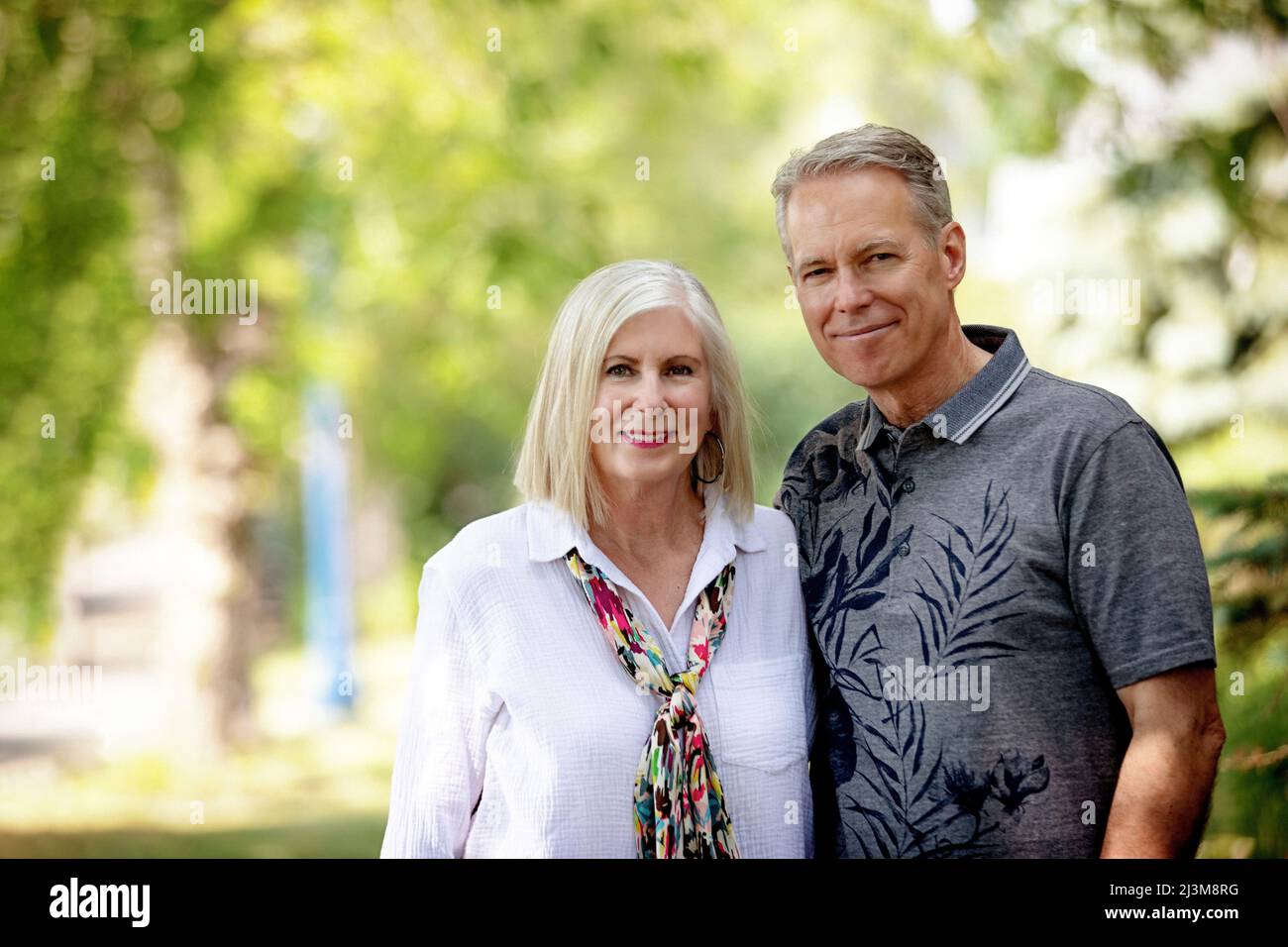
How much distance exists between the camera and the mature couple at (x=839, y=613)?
208cm

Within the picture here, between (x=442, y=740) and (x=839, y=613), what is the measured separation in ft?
2.43

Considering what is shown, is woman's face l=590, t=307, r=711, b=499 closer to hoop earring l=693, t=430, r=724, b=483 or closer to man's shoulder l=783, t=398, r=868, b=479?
hoop earring l=693, t=430, r=724, b=483

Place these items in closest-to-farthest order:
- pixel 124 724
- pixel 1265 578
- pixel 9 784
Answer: pixel 1265 578
pixel 9 784
pixel 124 724

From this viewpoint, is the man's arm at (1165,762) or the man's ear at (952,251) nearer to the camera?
the man's arm at (1165,762)

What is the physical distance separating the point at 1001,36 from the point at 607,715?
14.5 ft

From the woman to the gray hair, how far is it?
311 millimetres

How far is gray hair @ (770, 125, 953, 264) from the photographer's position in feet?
7.41

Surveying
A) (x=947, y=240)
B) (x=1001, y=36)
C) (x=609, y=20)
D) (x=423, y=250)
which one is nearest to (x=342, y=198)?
(x=423, y=250)

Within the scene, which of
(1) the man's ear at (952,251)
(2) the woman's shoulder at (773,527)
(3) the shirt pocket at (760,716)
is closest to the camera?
(3) the shirt pocket at (760,716)

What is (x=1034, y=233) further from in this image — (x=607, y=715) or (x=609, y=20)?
(x=607, y=715)

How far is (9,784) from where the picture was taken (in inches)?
261

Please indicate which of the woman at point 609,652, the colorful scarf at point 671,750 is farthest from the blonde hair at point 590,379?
the colorful scarf at point 671,750

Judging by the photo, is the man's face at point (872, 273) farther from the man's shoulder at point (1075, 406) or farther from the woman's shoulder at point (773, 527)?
the woman's shoulder at point (773, 527)

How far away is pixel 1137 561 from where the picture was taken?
203 centimetres
